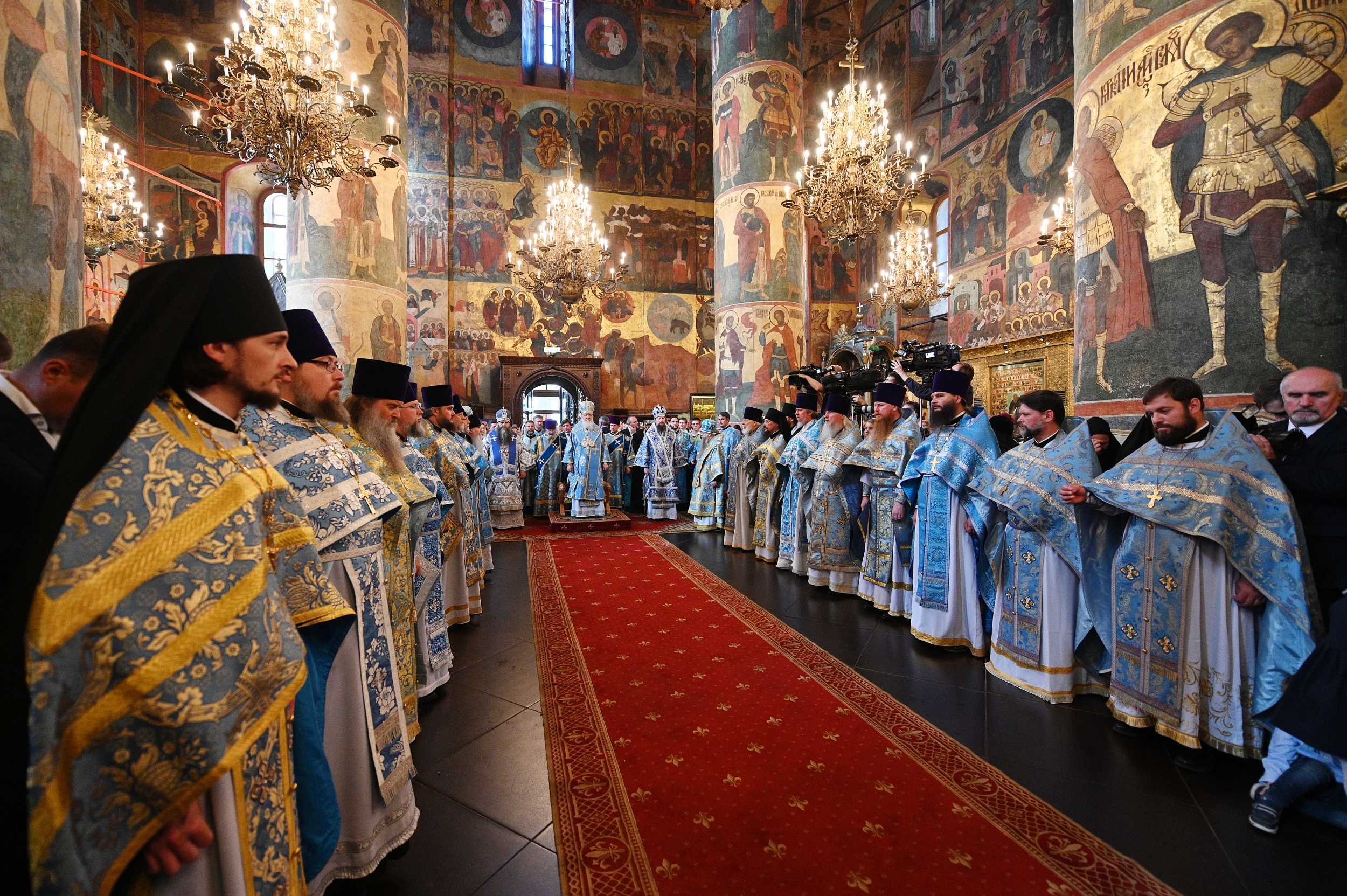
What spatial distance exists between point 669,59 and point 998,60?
1064 cm

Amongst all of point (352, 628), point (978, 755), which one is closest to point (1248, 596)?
point (978, 755)

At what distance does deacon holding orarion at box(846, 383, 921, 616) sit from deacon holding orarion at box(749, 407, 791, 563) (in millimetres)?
1810

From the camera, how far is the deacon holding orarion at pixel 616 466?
13.0 metres

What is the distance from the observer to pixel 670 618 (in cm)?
553

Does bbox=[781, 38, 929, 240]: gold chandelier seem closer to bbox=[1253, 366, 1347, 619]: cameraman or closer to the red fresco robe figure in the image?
the red fresco robe figure

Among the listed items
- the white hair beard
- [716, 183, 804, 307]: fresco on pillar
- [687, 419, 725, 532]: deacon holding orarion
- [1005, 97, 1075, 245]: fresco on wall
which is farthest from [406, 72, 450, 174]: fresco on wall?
the white hair beard

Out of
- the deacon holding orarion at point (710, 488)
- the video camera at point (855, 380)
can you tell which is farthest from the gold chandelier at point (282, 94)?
the deacon holding orarion at point (710, 488)

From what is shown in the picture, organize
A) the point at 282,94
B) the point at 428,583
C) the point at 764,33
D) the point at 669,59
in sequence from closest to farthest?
1. the point at 428,583
2. the point at 282,94
3. the point at 764,33
4. the point at 669,59

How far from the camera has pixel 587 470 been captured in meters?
11.3

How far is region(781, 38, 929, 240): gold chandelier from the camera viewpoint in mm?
8477

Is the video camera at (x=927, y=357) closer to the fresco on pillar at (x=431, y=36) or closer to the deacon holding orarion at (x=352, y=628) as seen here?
the deacon holding orarion at (x=352, y=628)

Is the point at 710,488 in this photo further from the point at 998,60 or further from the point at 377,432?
the point at 998,60

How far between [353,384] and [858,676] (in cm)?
382

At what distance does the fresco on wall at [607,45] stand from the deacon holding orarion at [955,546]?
65.6 feet
